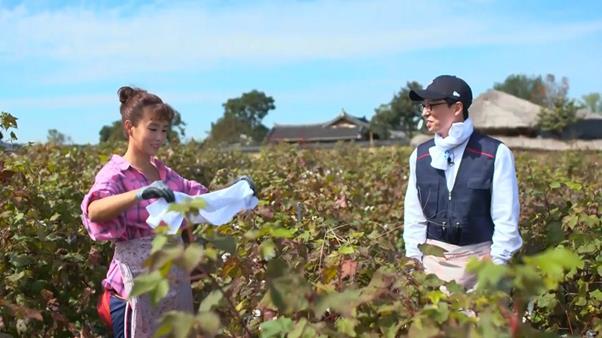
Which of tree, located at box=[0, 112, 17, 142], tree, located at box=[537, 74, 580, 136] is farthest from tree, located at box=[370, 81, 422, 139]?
tree, located at box=[0, 112, 17, 142]

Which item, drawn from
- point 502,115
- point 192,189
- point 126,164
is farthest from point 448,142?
point 502,115

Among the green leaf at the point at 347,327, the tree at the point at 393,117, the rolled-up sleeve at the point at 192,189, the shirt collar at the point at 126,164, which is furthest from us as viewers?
the tree at the point at 393,117

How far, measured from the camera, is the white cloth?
2.33 metres

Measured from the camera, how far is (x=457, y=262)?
297 centimetres

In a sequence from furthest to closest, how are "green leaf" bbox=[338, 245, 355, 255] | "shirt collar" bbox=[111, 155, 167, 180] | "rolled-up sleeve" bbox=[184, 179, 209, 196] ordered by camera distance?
"rolled-up sleeve" bbox=[184, 179, 209, 196]
"shirt collar" bbox=[111, 155, 167, 180]
"green leaf" bbox=[338, 245, 355, 255]

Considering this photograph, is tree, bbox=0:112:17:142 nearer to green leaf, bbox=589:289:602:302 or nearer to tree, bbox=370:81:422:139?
green leaf, bbox=589:289:602:302

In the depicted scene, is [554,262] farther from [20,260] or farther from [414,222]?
[20,260]

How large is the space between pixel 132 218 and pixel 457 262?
3.91ft

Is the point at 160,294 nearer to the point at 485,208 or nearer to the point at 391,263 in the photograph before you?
the point at 391,263

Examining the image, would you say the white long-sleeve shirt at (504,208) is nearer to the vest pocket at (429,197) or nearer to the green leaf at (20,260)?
the vest pocket at (429,197)

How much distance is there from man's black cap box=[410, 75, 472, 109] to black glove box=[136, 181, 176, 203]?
1116 mm

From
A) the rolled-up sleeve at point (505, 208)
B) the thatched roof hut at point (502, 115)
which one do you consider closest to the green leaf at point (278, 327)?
the rolled-up sleeve at point (505, 208)

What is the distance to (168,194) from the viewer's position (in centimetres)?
226

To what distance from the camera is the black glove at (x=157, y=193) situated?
227cm
